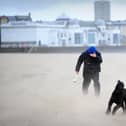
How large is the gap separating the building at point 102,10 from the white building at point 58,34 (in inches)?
22.4

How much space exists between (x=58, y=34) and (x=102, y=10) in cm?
284

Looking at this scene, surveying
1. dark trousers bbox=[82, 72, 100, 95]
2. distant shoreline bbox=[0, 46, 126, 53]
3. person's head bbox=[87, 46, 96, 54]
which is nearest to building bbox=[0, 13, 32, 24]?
distant shoreline bbox=[0, 46, 126, 53]

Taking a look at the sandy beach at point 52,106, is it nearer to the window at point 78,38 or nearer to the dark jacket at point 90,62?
the dark jacket at point 90,62

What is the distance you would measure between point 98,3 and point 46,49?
3.18 meters

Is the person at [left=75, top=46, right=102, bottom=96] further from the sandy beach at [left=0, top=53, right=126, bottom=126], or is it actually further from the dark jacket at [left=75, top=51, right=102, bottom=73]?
the sandy beach at [left=0, top=53, right=126, bottom=126]

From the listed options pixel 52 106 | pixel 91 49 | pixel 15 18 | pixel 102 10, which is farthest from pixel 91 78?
pixel 15 18

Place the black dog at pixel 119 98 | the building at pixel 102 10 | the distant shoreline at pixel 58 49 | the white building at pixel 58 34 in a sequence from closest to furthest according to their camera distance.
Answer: the black dog at pixel 119 98, the building at pixel 102 10, the white building at pixel 58 34, the distant shoreline at pixel 58 49

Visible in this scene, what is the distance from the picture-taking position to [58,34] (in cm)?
1562

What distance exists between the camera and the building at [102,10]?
12.8 m

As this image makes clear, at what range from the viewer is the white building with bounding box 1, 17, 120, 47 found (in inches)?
561

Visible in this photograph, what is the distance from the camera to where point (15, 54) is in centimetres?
1823

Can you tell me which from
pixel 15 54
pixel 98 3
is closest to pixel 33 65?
pixel 15 54

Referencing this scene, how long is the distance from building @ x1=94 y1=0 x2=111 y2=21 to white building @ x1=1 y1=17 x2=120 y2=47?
568 millimetres

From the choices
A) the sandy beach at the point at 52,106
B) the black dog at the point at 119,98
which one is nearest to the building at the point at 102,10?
the sandy beach at the point at 52,106
